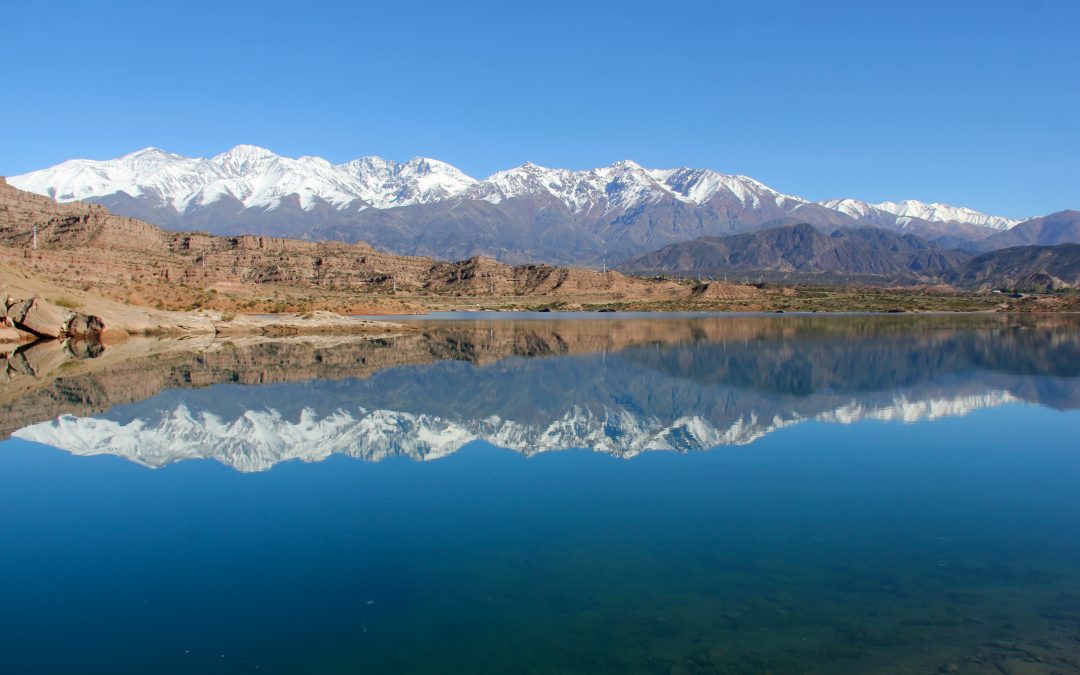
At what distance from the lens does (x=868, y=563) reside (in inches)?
425

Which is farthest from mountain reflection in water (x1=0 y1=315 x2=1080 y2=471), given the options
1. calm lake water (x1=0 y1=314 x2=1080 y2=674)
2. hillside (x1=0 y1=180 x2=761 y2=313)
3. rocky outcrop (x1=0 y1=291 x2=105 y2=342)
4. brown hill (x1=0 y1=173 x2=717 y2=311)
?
brown hill (x1=0 y1=173 x2=717 y2=311)

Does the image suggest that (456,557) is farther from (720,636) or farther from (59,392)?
(59,392)

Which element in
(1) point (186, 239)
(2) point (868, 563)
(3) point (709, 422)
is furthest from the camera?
(1) point (186, 239)

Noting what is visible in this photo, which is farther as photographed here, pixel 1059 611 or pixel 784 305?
pixel 784 305

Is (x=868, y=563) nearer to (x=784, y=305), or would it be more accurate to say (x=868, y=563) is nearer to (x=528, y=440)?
(x=528, y=440)

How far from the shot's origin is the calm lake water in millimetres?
8344

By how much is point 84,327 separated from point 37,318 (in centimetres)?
301

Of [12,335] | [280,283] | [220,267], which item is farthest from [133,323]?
[220,267]

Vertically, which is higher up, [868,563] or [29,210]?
[29,210]

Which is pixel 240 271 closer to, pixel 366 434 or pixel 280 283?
pixel 280 283

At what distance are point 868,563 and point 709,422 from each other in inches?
458

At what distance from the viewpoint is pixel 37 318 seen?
4872cm

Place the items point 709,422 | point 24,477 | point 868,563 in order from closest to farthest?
1. point 868,563
2. point 24,477
3. point 709,422

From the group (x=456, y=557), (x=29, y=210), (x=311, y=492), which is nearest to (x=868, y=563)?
(x=456, y=557)
